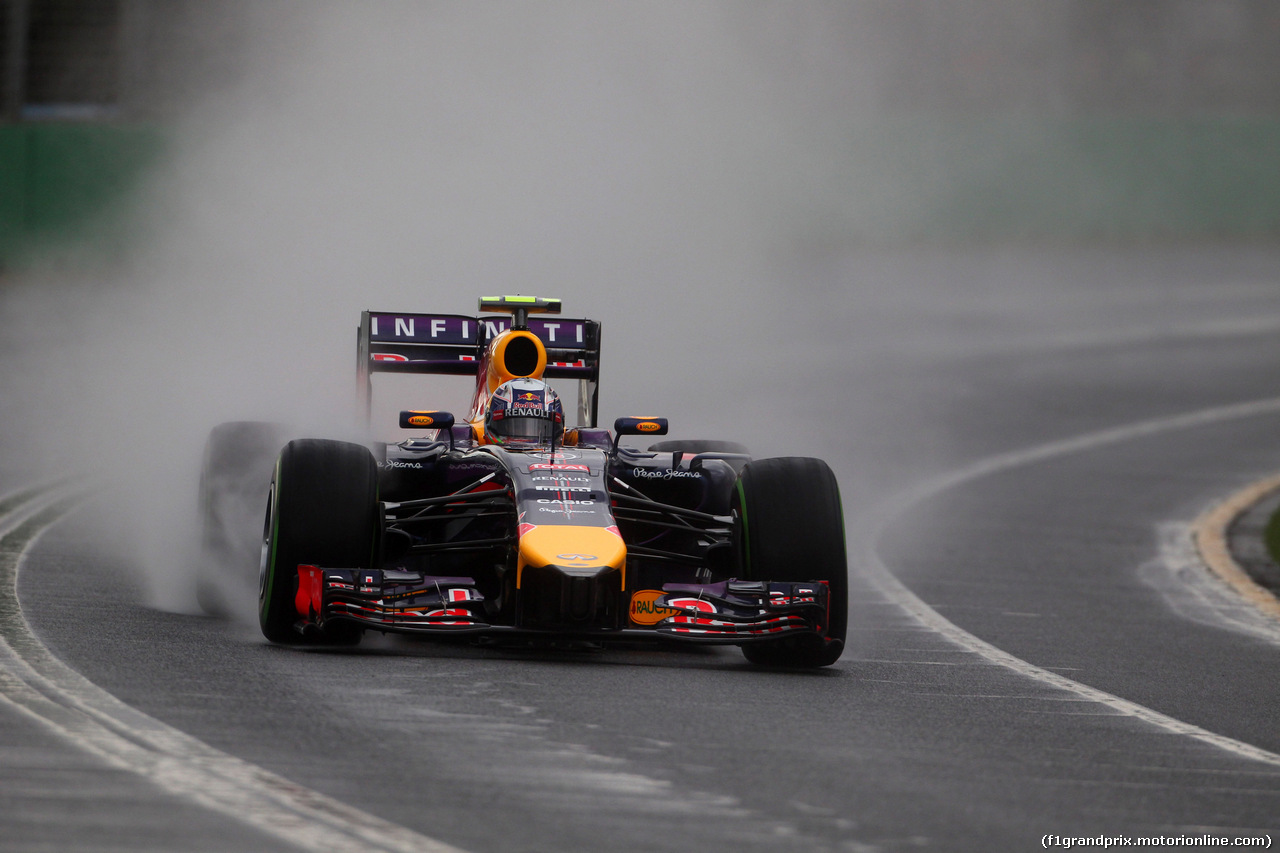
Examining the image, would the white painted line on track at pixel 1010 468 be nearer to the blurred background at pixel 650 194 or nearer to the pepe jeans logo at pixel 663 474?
the blurred background at pixel 650 194

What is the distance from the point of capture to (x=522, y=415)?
10367mm

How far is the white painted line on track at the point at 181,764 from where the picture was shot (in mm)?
5066

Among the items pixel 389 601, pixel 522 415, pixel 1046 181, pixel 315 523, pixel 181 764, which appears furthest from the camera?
pixel 1046 181

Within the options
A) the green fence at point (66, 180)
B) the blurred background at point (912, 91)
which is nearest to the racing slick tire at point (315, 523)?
the green fence at point (66, 180)

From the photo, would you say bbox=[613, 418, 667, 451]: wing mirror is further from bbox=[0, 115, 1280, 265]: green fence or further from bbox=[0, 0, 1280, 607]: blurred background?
bbox=[0, 115, 1280, 265]: green fence

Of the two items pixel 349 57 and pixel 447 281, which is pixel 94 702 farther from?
pixel 349 57

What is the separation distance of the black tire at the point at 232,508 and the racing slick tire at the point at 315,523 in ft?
3.95

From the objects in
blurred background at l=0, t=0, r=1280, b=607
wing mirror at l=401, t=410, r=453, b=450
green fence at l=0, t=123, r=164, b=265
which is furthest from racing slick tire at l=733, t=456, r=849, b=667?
green fence at l=0, t=123, r=164, b=265

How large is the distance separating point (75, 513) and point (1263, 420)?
1716cm

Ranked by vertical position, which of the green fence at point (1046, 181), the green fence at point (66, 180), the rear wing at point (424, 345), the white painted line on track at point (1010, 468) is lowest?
the white painted line on track at point (1010, 468)

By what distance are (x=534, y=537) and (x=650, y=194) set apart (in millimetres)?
24844

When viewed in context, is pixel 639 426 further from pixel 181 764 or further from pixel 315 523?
pixel 181 764

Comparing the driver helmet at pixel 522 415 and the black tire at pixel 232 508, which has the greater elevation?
the driver helmet at pixel 522 415

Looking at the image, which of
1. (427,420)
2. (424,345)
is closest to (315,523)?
(427,420)
